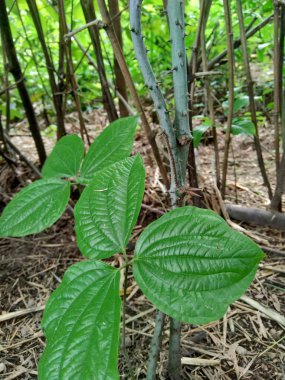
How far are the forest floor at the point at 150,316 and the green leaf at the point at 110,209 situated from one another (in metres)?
0.17

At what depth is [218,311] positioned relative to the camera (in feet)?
1.39

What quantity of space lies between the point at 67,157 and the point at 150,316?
428 mm

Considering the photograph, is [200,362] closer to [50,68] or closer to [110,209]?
[110,209]

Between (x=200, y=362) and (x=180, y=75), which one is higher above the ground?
(x=180, y=75)

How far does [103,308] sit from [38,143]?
0.97m

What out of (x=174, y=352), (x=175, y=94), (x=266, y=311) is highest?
(x=175, y=94)

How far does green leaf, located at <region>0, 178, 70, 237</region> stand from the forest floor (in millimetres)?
274

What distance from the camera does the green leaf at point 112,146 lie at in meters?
0.77

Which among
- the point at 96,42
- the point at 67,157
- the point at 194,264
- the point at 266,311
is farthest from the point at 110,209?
the point at 96,42

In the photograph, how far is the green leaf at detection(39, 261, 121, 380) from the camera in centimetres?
43

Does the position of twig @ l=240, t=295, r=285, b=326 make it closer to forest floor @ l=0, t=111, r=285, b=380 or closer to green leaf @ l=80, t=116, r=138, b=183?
forest floor @ l=0, t=111, r=285, b=380

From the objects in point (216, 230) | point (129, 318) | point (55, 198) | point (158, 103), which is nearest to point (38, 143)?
point (55, 198)

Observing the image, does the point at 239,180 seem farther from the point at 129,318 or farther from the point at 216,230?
the point at 216,230

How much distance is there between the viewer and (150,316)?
847 millimetres
